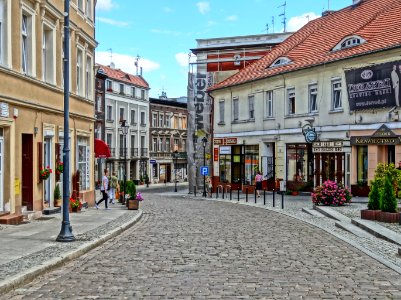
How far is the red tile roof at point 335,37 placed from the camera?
30.7 m

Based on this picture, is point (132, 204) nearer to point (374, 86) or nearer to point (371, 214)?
point (371, 214)

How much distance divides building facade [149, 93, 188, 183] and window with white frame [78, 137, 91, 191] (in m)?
49.9

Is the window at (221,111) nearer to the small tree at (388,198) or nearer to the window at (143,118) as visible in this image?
the small tree at (388,198)

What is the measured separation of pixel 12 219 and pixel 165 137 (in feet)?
217

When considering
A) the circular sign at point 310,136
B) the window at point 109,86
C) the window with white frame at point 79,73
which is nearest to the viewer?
the window with white frame at point 79,73

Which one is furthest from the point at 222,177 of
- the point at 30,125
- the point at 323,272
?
the point at 323,272

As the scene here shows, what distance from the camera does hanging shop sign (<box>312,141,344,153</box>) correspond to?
31817mm

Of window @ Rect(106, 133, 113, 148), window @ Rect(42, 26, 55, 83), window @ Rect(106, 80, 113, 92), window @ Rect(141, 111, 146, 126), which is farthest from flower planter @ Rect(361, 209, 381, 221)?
window @ Rect(141, 111, 146, 126)

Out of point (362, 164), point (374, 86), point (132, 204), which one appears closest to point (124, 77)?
point (362, 164)

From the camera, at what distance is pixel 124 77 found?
241 feet

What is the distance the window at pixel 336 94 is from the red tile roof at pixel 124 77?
3910 cm

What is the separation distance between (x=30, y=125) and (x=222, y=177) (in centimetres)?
2707

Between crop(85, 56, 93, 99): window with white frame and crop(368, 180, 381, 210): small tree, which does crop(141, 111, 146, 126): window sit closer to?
crop(85, 56, 93, 99): window with white frame

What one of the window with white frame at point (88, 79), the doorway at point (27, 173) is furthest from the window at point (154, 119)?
the doorway at point (27, 173)
